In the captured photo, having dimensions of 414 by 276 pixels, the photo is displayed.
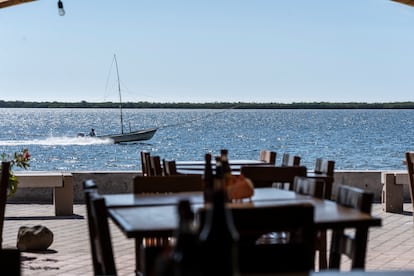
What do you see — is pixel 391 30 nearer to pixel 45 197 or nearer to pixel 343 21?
pixel 343 21

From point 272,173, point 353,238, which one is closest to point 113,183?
point 272,173

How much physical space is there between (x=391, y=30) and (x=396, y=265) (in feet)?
241

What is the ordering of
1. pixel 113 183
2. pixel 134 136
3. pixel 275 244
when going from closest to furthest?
pixel 275 244, pixel 113 183, pixel 134 136

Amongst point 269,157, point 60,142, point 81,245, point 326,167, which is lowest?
point 60,142

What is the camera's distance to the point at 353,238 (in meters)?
3.00

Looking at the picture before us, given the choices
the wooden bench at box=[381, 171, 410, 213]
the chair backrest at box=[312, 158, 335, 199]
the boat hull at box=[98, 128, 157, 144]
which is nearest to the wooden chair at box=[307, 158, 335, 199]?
the chair backrest at box=[312, 158, 335, 199]

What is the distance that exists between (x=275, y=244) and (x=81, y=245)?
5004mm

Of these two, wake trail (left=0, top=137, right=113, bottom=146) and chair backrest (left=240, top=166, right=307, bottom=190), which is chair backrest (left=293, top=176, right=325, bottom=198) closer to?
chair backrest (left=240, top=166, right=307, bottom=190)

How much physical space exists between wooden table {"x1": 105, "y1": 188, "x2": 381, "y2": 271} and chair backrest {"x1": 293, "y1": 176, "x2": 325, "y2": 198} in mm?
35

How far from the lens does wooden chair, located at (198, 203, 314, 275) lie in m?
2.18

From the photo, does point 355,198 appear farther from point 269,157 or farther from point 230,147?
point 230,147

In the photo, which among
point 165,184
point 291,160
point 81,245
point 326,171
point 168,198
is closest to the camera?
point 168,198

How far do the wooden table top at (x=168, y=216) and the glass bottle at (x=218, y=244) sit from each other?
1309mm

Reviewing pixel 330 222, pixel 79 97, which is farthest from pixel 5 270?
pixel 79 97
